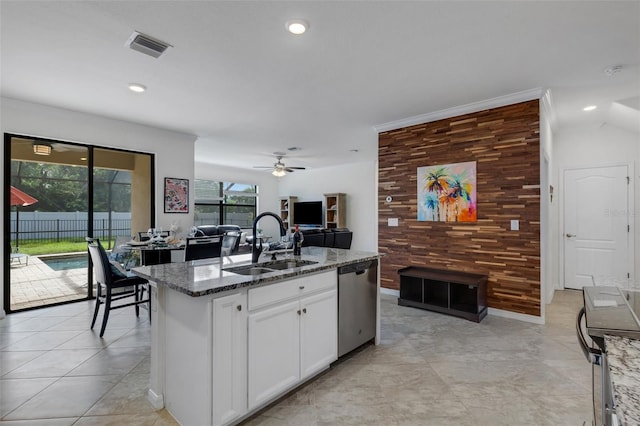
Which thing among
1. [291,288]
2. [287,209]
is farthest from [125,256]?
[287,209]

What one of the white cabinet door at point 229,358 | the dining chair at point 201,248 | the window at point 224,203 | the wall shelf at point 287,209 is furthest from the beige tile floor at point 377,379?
the wall shelf at point 287,209

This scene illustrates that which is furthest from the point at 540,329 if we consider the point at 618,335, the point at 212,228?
the point at 212,228

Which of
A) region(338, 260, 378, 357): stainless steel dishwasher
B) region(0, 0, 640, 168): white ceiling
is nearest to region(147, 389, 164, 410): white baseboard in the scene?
region(338, 260, 378, 357): stainless steel dishwasher

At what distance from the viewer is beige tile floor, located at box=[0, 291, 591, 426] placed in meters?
1.86

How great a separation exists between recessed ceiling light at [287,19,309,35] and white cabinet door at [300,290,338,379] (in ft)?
6.45

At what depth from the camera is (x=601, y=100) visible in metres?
3.65

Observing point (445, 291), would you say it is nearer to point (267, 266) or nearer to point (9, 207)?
point (267, 266)

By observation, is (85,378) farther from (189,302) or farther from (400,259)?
(400,259)

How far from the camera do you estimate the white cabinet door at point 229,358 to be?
160 centimetres

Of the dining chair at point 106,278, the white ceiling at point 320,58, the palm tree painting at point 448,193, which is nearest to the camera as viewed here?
the white ceiling at point 320,58

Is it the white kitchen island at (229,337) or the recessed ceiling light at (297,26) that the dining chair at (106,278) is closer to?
the white kitchen island at (229,337)

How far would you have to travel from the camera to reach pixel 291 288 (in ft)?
6.63

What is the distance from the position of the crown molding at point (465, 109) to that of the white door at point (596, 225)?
2234 mm

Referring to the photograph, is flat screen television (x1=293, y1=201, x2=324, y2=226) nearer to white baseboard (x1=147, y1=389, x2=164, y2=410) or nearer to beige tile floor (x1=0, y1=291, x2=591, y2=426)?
beige tile floor (x1=0, y1=291, x2=591, y2=426)
